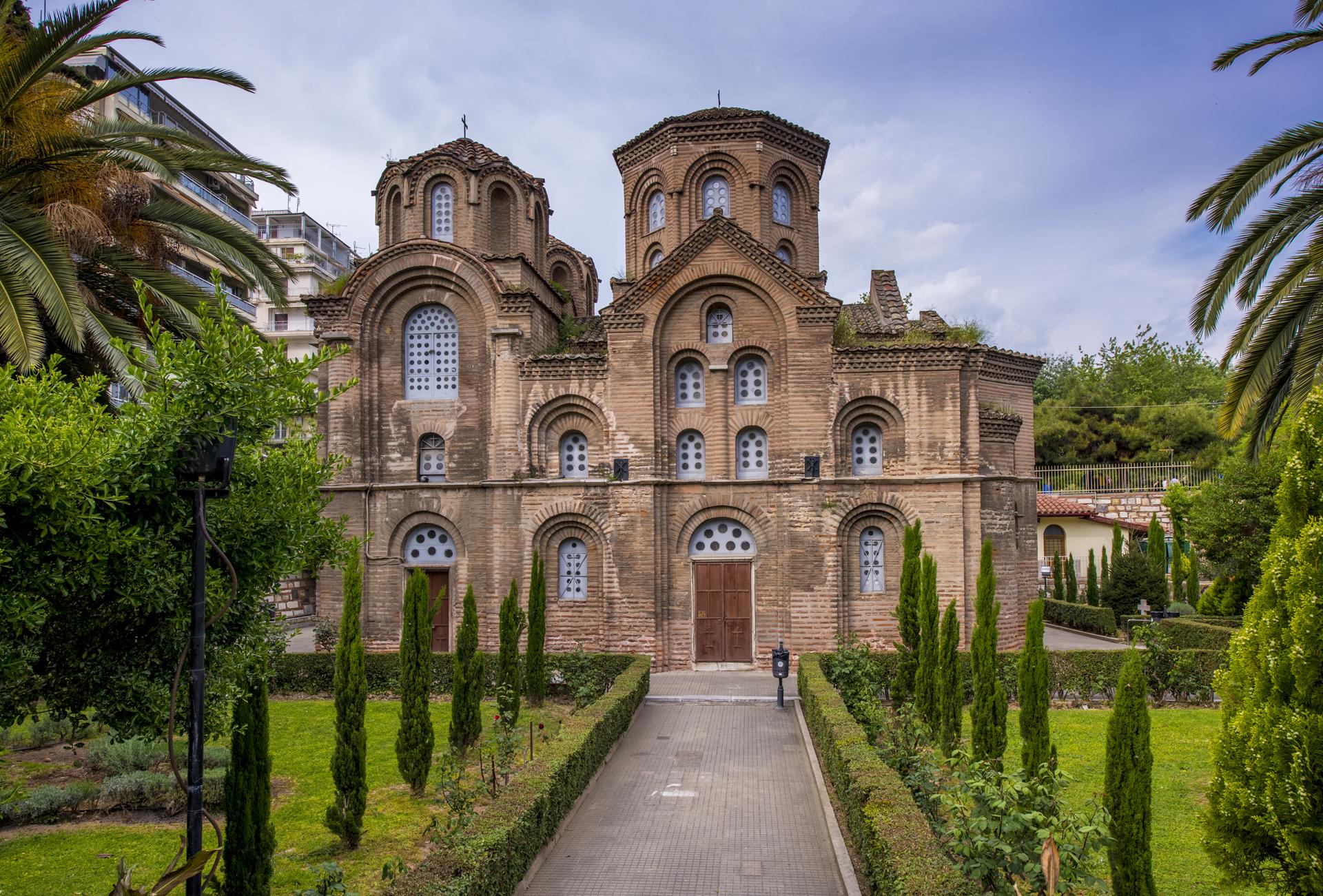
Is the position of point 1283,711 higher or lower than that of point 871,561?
lower

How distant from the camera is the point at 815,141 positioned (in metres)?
24.2

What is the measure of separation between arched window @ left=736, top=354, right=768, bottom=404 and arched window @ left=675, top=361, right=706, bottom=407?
911 mm

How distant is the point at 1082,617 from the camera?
27109mm

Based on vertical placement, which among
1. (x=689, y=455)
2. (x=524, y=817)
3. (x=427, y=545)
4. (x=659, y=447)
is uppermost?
(x=659, y=447)

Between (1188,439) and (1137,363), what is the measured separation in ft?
38.1

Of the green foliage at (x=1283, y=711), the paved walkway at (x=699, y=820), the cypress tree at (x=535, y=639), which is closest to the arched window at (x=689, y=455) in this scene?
the cypress tree at (x=535, y=639)

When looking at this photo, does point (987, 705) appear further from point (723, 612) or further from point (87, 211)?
point (87, 211)

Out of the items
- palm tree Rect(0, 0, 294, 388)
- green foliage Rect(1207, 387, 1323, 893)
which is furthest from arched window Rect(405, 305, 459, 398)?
green foliage Rect(1207, 387, 1323, 893)

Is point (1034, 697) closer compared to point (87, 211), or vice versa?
point (1034, 697)

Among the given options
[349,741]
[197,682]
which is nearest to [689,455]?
[349,741]

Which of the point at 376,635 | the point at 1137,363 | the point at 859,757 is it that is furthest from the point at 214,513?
the point at 1137,363

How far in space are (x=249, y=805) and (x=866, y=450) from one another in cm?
1603

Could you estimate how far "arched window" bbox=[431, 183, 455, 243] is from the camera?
876 inches

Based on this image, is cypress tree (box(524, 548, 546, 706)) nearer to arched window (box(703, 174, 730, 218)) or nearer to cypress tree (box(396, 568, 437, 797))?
cypress tree (box(396, 568, 437, 797))
